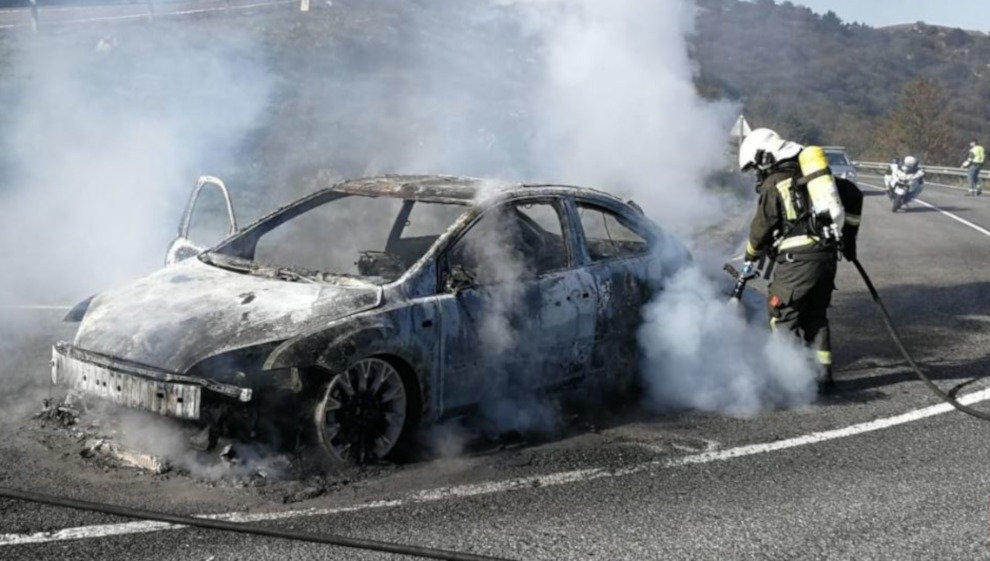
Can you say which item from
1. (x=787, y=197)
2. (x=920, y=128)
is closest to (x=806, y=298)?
(x=787, y=197)

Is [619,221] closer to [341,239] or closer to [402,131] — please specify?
[341,239]

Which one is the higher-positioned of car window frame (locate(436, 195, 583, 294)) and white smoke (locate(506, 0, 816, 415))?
white smoke (locate(506, 0, 816, 415))

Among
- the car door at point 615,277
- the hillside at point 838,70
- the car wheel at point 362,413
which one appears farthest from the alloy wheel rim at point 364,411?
the hillside at point 838,70

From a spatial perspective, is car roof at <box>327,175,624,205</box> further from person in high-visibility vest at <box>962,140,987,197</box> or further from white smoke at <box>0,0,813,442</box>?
person in high-visibility vest at <box>962,140,987,197</box>

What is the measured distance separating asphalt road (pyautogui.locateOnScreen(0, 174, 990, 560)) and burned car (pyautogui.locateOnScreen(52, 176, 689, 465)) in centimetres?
38

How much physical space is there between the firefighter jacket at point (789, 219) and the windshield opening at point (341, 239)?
2.29 m

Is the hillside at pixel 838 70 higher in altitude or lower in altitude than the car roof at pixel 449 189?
higher

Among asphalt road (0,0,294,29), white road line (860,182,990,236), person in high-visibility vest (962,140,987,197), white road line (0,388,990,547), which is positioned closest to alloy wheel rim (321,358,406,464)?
white road line (0,388,990,547)

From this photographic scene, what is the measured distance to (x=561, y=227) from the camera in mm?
6688

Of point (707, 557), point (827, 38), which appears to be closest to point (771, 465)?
point (707, 557)

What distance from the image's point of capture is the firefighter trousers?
719 cm

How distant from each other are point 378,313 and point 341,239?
123 centimetres

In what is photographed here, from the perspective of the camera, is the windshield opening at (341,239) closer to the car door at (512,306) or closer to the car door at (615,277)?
the car door at (512,306)

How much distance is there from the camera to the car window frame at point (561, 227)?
19.2ft
